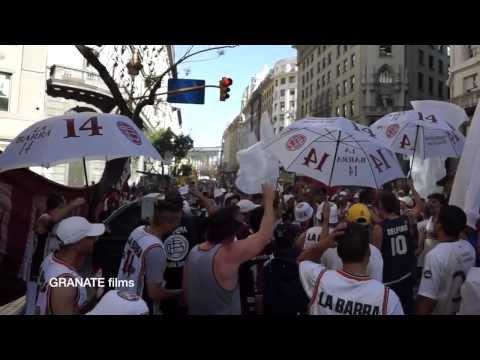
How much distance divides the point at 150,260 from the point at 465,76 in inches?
1318

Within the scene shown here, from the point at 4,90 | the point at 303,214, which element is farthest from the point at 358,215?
the point at 4,90

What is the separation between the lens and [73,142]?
11.1ft

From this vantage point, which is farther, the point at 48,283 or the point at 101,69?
the point at 101,69

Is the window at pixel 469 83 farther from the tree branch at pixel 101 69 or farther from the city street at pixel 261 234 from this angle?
the tree branch at pixel 101 69

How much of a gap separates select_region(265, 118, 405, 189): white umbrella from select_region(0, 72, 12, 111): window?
16.7 metres

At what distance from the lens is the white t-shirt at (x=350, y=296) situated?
89.7 inches

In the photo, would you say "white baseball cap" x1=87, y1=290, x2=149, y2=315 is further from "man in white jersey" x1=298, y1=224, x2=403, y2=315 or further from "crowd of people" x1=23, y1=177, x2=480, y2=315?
"man in white jersey" x1=298, y1=224, x2=403, y2=315

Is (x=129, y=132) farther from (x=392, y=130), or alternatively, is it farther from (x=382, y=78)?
(x=382, y=78)

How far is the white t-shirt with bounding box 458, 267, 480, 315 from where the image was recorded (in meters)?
2.64

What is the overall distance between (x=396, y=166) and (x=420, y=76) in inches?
1940

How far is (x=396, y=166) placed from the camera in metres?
4.66

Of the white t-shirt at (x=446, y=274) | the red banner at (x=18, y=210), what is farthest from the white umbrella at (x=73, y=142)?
the white t-shirt at (x=446, y=274)
